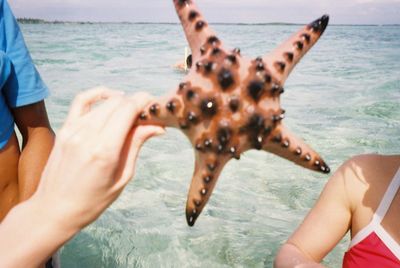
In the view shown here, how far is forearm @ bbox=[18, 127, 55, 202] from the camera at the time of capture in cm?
207

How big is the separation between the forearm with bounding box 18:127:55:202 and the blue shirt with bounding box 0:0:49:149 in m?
0.13

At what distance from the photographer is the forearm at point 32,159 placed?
6.79 ft

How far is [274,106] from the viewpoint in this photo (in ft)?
3.94

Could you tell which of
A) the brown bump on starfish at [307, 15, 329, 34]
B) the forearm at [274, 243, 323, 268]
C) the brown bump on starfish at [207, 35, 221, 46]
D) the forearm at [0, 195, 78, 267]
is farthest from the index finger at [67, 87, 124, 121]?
the forearm at [274, 243, 323, 268]

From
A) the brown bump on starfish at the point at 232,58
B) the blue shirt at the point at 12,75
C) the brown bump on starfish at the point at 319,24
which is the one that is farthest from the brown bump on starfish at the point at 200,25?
the blue shirt at the point at 12,75

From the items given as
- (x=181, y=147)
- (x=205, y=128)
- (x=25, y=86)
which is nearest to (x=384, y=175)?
(x=205, y=128)

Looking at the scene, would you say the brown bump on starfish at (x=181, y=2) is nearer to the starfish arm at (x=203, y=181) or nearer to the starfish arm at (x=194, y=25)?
the starfish arm at (x=194, y=25)

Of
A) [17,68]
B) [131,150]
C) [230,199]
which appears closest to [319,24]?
[131,150]

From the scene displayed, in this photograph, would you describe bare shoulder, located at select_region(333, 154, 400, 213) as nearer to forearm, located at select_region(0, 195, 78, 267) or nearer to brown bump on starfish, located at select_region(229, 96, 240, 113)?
brown bump on starfish, located at select_region(229, 96, 240, 113)

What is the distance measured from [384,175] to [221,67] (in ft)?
4.44

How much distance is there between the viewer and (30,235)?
3.12 ft

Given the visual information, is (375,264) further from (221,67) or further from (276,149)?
(221,67)

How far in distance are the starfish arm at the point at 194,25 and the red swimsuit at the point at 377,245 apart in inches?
52.0

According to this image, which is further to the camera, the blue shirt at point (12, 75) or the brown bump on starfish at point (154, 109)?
the blue shirt at point (12, 75)
